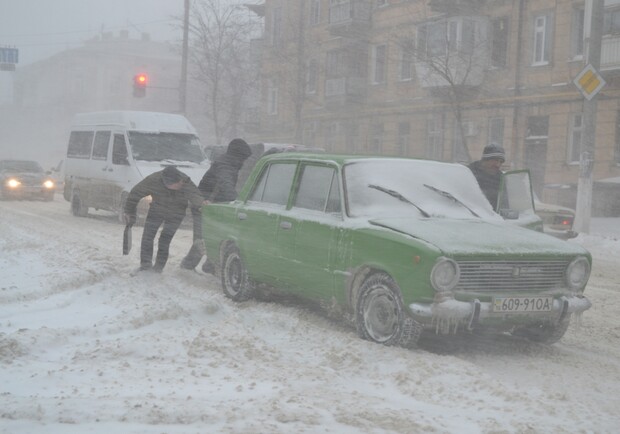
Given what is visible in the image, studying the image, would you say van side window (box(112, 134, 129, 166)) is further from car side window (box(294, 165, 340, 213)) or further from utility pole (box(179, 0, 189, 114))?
utility pole (box(179, 0, 189, 114))

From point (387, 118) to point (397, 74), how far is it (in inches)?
76.7

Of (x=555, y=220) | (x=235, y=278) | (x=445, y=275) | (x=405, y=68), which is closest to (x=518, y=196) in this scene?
(x=235, y=278)

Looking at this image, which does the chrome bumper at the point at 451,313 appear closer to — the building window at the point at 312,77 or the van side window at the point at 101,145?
the van side window at the point at 101,145

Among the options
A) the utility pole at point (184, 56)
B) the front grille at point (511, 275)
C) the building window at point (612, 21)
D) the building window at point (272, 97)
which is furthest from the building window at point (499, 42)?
the front grille at point (511, 275)

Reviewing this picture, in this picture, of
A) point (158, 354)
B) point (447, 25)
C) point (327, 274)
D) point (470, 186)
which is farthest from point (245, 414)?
point (447, 25)

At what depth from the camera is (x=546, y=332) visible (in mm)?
6648

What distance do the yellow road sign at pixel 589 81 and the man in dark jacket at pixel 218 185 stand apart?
9551 mm

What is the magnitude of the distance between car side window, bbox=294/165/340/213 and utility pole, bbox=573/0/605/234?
11.7 m

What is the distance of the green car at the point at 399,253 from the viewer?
5.85m

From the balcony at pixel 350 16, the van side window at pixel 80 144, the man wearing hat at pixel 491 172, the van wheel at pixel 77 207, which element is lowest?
the van wheel at pixel 77 207

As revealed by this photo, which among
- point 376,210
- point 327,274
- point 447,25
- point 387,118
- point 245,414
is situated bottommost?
point 245,414

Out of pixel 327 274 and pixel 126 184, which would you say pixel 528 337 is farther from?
pixel 126 184

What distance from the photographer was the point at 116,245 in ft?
40.7

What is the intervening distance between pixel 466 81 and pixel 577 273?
2358 centimetres
